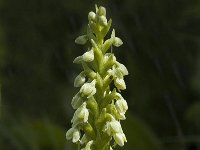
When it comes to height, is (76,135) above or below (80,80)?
below

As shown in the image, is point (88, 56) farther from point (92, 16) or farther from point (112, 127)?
point (112, 127)

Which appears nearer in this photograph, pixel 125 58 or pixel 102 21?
pixel 102 21

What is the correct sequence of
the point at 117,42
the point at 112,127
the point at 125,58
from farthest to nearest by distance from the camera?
1. the point at 125,58
2. the point at 117,42
3. the point at 112,127

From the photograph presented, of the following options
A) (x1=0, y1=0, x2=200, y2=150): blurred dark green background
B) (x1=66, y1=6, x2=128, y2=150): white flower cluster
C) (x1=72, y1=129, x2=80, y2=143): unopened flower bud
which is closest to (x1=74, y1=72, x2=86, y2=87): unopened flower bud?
(x1=66, y1=6, x2=128, y2=150): white flower cluster

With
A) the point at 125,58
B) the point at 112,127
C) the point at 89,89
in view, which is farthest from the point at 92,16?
the point at 125,58

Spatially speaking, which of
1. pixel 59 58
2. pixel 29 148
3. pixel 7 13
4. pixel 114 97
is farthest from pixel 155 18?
pixel 114 97

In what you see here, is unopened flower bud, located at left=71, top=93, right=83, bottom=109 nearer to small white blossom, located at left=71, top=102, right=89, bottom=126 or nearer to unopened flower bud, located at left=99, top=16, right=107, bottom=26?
small white blossom, located at left=71, top=102, right=89, bottom=126

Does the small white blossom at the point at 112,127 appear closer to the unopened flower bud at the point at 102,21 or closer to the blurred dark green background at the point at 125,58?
the unopened flower bud at the point at 102,21
